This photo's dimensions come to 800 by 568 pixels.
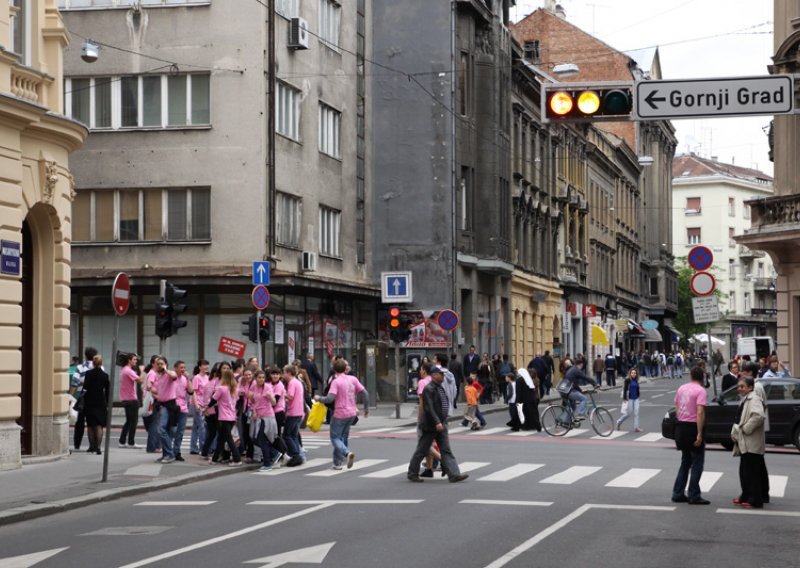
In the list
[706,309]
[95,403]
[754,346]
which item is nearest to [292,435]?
[95,403]

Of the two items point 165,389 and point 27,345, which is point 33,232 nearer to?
point 27,345

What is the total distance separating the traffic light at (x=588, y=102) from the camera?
1543 centimetres

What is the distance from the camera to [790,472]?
2264 cm

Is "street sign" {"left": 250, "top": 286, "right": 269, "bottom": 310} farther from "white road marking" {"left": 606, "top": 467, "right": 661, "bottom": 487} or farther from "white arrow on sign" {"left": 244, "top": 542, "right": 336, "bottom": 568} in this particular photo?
"white arrow on sign" {"left": 244, "top": 542, "right": 336, "bottom": 568}

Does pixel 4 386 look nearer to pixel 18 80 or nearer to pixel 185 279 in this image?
pixel 18 80

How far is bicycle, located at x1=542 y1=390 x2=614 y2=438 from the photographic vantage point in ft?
104

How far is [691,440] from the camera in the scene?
17312 mm

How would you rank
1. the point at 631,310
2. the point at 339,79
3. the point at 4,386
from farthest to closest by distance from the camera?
1. the point at 631,310
2. the point at 339,79
3. the point at 4,386

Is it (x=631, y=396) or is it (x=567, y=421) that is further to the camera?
(x=631, y=396)

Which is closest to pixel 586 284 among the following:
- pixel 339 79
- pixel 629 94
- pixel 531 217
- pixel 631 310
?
pixel 531 217

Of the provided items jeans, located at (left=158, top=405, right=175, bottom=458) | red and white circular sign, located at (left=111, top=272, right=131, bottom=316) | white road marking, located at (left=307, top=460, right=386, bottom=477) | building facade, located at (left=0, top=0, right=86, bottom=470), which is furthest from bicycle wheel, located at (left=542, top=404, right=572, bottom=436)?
red and white circular sign, located at (left=111, top=272, right=131, bottom=316)

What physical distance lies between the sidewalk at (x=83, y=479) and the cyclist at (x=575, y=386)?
9.69 m

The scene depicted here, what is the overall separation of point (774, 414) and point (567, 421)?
17.2 feet

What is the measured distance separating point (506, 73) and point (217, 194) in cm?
2026
